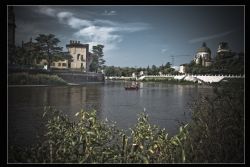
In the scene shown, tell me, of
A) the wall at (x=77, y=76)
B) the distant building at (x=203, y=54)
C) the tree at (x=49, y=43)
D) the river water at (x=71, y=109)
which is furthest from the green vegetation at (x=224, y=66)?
the tree at (x=49, y=43)

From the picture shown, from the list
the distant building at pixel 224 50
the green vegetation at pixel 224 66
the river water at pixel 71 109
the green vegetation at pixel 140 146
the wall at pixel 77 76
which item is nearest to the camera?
the green vegetation at pixel 140 146

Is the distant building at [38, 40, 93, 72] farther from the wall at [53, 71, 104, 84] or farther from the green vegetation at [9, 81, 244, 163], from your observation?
the green vegetation at [9, 81, 244, 163]

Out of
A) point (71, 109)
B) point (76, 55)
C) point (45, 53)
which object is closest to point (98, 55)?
point (76, 55)

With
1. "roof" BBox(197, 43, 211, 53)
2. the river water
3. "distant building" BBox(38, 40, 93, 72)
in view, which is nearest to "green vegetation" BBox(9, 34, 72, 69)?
"distant building" BBox(38, 40, 93, 72)

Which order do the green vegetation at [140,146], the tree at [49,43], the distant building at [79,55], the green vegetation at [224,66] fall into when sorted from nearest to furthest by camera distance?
the green vegetation at [140,146] < the green vegetation at [224,66] < the tree at [49,43] < the distant building at [79,55]

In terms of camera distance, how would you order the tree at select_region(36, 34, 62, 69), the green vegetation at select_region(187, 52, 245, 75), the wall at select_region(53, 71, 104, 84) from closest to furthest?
1. the green vegetation at select_region(187, 52, 245, 75)
2. the tree at select_region(36, 34, 62, 69)
3. the wall at select_region(53, 71, 104, 84)

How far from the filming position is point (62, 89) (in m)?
7.39

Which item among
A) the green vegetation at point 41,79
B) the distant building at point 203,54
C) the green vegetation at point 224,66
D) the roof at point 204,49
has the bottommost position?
the green vegetation at point 41,79

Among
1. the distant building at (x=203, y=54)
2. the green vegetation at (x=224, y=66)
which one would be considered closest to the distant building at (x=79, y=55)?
the distant building at (x=203, y=54)

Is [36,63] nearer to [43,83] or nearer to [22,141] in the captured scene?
[43,83]

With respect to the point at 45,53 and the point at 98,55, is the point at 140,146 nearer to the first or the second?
the point at 98,55

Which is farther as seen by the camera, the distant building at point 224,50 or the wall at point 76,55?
the wall at point 76,55

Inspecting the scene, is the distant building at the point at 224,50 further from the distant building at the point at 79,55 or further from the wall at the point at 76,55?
the wall at the point at 76,55

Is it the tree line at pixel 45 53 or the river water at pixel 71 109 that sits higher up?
the tree line at pixel 45 53
